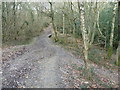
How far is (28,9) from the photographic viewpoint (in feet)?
96.2

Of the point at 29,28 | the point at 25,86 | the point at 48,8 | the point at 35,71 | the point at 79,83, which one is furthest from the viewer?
the point at 29,28

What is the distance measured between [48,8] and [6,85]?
57.8ft

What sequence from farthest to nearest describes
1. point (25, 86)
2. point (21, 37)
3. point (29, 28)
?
point (29, 28) < point (21, 37) < point (25, 86)

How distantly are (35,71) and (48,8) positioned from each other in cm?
1585

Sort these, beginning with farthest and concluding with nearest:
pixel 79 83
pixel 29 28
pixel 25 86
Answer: pixel 29 28
pixel 79 83
pixel 25 86

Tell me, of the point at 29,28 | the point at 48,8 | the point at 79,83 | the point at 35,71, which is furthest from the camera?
the point at 29,28

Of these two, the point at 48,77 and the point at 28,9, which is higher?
the point at 28,9

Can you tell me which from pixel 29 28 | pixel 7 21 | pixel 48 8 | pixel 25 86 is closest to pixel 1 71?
pixel 25 86

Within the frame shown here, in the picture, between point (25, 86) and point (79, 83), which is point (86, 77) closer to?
point (79, 83)

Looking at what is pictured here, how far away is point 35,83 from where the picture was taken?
7574 mm

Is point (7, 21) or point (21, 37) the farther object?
point (21, 37)

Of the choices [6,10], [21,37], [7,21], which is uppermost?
[6,10]

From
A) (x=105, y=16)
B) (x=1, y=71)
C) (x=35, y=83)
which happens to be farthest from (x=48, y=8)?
(x=35, y=83)

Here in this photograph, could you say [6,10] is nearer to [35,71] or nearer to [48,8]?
[48,8]
